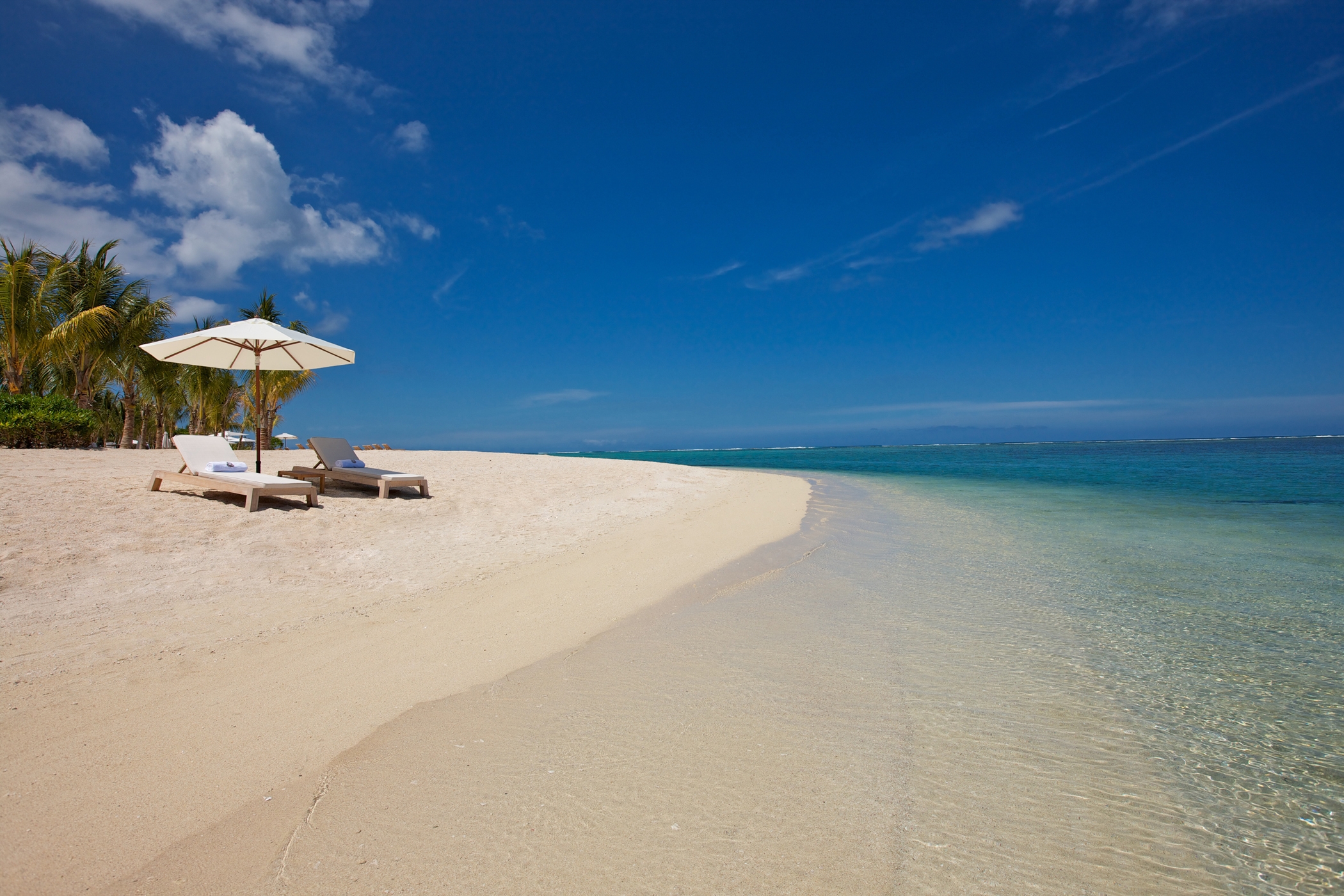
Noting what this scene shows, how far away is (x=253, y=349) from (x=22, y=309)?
52.8 feet

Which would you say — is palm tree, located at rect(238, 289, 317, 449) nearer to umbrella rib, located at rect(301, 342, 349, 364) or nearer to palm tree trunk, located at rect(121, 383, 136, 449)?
palm tree trunk, located at rect(121, 383, 136, 449)

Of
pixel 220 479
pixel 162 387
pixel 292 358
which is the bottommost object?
pixel 220 479

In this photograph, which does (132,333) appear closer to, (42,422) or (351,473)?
(42,422)

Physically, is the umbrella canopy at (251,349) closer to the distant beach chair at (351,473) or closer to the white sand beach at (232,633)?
the distant beach chair at (351,473)

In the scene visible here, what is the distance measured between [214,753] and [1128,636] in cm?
603

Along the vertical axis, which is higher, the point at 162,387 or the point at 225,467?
the point at 162,387

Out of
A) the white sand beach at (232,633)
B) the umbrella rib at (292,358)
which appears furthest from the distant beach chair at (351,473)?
the umbrella rib at (292,358)

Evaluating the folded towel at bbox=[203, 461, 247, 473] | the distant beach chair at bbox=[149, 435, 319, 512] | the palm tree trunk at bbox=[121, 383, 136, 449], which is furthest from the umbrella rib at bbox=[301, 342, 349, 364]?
the palm tree trunk at bbox=[121, 383, 136, 449]

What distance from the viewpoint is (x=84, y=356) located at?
21.1m

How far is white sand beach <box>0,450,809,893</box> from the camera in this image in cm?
230

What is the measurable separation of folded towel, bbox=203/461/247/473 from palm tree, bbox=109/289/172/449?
1912 cm

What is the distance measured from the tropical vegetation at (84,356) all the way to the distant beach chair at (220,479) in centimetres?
895

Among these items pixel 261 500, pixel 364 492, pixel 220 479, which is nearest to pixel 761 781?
pixel 261 500

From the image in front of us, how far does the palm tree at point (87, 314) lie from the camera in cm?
1986
